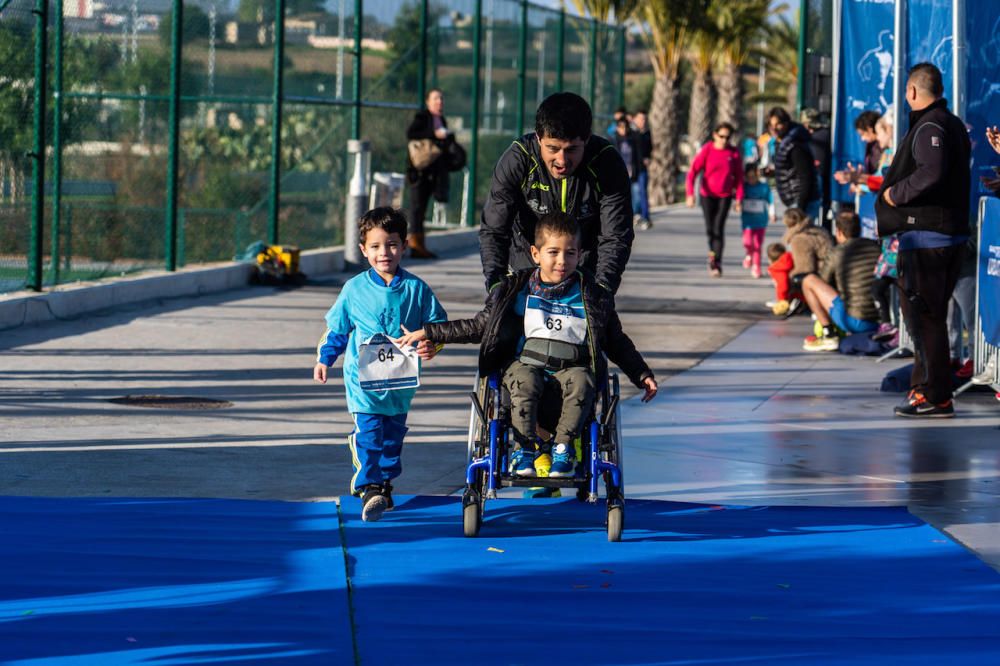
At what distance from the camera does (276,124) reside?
18.4 m

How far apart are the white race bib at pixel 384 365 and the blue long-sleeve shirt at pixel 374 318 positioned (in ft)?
0.25

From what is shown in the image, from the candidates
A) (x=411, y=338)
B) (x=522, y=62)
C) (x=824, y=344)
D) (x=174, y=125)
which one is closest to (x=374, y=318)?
(x=411, y=338)

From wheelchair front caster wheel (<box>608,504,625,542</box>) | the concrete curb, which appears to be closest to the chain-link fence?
the concrete curb

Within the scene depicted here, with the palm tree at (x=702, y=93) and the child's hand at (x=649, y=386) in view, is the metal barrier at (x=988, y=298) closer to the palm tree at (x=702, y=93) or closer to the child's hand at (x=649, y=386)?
the child's hand at (x=649, y=386)

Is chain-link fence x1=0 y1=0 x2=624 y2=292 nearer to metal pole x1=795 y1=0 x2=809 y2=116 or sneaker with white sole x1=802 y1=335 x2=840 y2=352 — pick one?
metal pole x1=795 y1=0 x2=809 y2=116

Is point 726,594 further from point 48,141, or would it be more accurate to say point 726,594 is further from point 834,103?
point 48,141

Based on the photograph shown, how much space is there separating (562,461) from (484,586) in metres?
0.76

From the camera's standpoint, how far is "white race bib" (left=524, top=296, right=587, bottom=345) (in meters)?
6.93

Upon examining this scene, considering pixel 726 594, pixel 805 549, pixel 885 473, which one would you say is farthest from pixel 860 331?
pixel 726 594

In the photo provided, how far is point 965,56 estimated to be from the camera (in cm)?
1157

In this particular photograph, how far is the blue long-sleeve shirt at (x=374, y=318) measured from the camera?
7188 millimetres

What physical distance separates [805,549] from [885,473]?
6.22 feet

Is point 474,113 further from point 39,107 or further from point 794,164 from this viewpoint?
point 39,107

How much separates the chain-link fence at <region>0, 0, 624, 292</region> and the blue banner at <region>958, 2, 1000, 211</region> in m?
7.13
